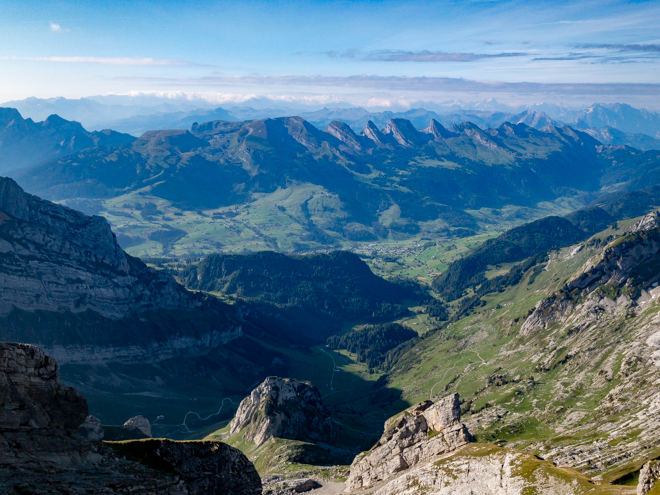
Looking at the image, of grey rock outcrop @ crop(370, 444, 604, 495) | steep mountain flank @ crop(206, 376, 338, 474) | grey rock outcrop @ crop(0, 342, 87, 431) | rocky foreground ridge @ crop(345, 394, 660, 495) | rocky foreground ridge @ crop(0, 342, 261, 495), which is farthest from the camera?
steep mountain flank @ crop(206, 376, 338, 474)

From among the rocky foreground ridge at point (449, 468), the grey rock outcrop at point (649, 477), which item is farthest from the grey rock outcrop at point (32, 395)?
the grey rock outcrop at point (649, 477)

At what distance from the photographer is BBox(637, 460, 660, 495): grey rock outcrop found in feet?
168

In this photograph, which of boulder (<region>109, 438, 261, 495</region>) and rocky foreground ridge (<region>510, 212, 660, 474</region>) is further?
rocky foreground ridge (<region>510, 212, 660, 474</region>)

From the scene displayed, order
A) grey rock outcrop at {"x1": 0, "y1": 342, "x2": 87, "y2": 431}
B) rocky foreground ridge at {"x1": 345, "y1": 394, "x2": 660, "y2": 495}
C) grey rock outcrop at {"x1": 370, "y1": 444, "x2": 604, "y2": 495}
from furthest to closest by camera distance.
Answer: grey rock outcrop at {"x1": 370, "y1": 444, "x2": 604, "y2": 495}
rocky foreground ridge at {"x1": 345, "y1": 394, "x2": 660, "y2": 495}
grey rock outcrop at {"x1": 0, "y1": 342, "x2": 87, "y2": 431}

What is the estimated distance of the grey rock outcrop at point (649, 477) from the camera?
51.2 metres

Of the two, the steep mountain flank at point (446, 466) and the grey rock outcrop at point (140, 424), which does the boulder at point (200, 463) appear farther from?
the grey rock outcrop at point (140, 424)

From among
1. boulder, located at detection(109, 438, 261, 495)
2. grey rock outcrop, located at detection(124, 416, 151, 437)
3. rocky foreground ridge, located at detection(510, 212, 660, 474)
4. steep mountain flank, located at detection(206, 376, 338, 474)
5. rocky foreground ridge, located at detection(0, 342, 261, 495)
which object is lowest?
steep mountain flank, located at detection(206, 376, 338, 474)

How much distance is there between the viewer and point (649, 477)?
52.0 meters

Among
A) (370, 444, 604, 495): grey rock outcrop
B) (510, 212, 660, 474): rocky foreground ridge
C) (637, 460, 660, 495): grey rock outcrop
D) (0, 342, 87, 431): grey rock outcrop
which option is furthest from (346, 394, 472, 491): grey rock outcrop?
(0, 342, 87, 431): grey rock outcrop

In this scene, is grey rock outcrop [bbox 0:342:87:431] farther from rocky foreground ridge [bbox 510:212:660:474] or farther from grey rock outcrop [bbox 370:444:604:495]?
rocky foreground ridge [bbox 510:212:660:474]

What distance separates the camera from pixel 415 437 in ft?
324

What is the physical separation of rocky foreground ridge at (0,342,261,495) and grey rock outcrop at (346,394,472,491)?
39982 millimetres

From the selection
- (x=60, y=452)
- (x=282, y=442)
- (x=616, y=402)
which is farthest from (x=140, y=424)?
(x=616, y=402)

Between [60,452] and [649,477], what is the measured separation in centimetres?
6868
